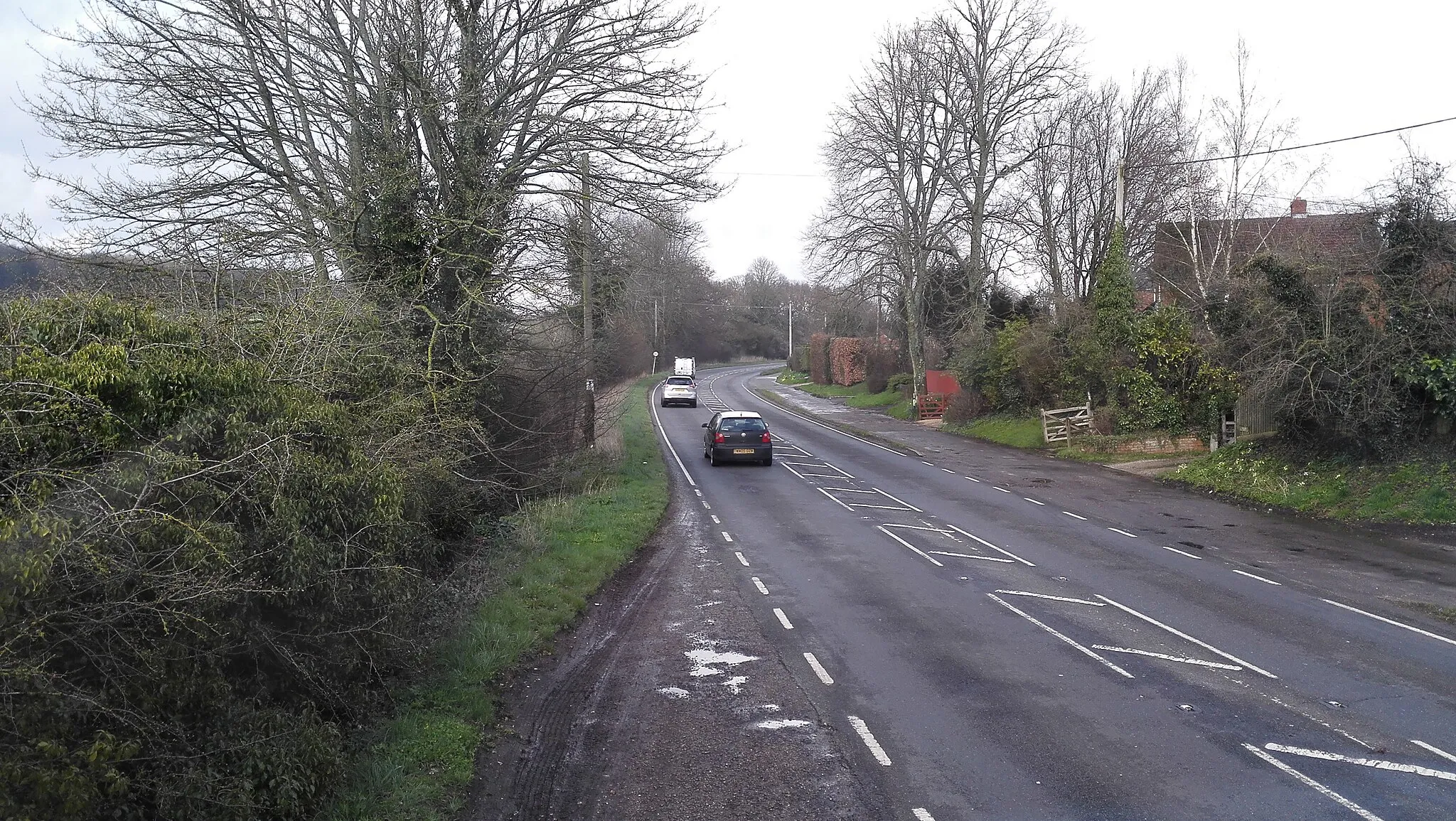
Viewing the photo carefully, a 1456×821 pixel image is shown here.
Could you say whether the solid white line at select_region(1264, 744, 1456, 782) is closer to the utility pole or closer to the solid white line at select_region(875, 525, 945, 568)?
the solid white line at select_region(875, 525, 945, 568)

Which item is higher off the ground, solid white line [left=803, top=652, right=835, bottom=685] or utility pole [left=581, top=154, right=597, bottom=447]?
utility pole [left=581, top=154, right=597, bottom=447]

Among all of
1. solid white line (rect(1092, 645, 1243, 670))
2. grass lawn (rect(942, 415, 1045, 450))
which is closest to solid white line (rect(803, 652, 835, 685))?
solid white line (rect(1092, 645, 1243, 670))

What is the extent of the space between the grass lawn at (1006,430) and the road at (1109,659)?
14.0m

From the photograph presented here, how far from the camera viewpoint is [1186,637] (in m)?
10.1

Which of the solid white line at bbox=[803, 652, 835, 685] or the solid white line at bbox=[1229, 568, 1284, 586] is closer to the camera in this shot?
the solid white line at bbox=[803, 652, 835, 685]

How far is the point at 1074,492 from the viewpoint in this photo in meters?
22.2

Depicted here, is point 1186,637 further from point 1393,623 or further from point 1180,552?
point 1180,552

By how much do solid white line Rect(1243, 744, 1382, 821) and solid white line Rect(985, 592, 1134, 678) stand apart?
184 cm

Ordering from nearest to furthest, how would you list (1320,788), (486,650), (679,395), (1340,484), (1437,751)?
(1320,788) → (1437,751) → (486,650) → (1340,484) → (679,395)

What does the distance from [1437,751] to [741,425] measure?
2237 centimetres

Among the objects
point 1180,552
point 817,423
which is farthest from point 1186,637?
point 817,423

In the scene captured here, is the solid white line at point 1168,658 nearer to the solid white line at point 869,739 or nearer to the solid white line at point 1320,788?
the solid white line at point 1320,788

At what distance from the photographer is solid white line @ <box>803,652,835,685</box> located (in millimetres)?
8812

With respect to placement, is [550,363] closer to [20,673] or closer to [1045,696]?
[1045,696]
